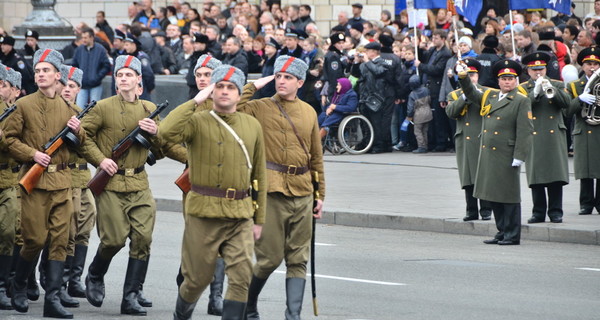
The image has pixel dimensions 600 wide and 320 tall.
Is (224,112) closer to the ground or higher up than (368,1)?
closer to the ground

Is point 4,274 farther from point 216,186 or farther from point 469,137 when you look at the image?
point 469,137

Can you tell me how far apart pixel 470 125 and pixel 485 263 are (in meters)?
2.77

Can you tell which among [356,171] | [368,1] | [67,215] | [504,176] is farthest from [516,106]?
[368,1]

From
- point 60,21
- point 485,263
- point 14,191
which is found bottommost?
point 485,263

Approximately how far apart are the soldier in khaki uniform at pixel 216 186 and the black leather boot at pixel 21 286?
173cm

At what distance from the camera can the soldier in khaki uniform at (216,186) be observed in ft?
25.9

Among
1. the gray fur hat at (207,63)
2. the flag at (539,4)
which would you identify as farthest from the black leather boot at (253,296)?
the flag at (539,4)

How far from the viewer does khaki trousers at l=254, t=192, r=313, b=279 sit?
859 centimetres

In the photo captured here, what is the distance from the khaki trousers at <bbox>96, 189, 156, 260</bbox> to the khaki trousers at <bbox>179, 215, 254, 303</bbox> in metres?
1.43

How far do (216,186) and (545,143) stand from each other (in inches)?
275

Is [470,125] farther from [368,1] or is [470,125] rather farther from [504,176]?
[368,1]

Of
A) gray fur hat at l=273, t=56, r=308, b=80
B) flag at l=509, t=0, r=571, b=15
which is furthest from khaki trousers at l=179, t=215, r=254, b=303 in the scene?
flag at l=509, t=0, r=571, b=15

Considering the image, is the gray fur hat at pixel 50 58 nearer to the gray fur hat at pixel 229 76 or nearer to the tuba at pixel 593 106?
the gray fur hat at pixel 229 76

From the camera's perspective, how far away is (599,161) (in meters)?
14.4
